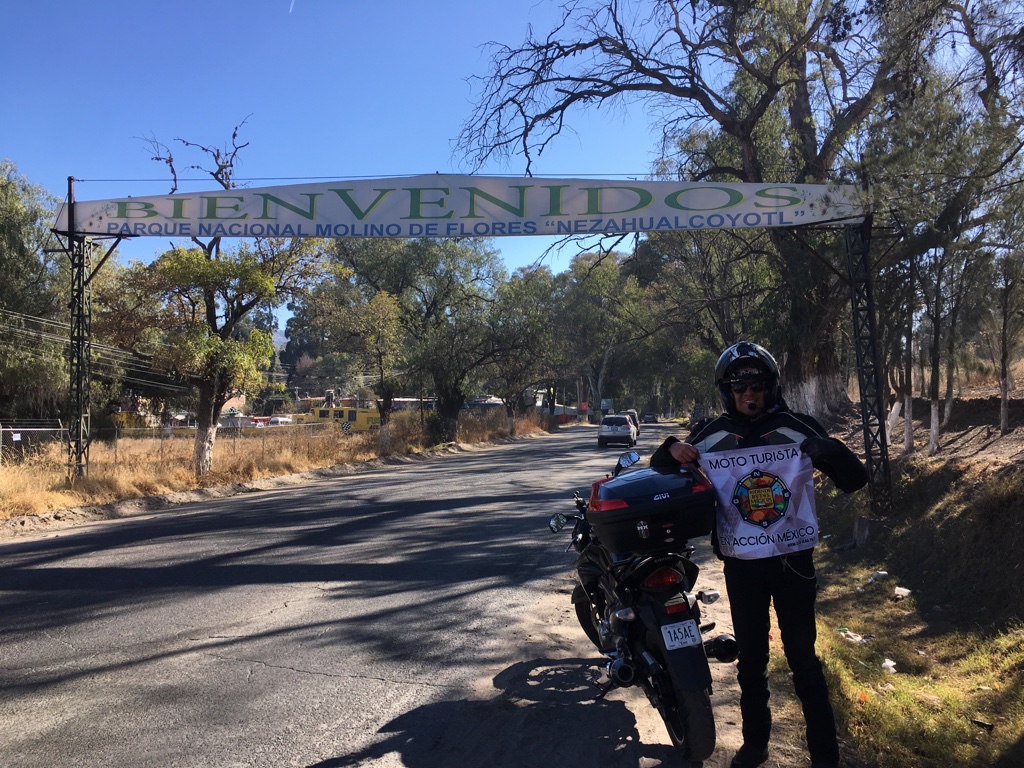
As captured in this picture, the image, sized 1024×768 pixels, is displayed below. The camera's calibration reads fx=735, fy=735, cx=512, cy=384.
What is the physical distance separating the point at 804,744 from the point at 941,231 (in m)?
7.29

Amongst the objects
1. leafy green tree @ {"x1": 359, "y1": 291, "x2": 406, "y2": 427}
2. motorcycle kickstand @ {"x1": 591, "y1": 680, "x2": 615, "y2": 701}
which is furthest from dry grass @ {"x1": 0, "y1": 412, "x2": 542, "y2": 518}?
motorcycle kickstand @ {"x1": 591, "y1": 680, "x2": 615, "y2": 701}

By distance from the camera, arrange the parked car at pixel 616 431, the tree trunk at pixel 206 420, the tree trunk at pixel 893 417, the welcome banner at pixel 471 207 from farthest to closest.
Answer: the parked car at pixel 616 431, the tree trunk at pixel 206 420, the tree trunk at pixel 893 417, the welcome banner at pixel 471 207

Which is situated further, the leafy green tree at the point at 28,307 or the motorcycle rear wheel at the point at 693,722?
the leafy green tree at the point at 28,307

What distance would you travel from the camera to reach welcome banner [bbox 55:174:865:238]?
37.2ft

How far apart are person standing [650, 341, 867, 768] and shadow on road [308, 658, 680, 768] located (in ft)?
2.12

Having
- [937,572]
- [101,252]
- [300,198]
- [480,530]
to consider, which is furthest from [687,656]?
[101,252]

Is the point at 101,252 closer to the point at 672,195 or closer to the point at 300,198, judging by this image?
the point at 300,198

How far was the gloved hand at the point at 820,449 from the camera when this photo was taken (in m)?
3.24

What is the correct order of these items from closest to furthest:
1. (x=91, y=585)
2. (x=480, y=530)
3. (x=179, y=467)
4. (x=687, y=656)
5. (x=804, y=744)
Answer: (x=687, y=656) → (x=804, y=744) → (x=91, y=585) → (x=480, y=530) → (x=179, y=467)

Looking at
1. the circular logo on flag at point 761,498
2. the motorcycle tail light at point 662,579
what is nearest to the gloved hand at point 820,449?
the circular logo on flag at point 761,498

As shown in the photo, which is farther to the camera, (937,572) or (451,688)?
(937,572)

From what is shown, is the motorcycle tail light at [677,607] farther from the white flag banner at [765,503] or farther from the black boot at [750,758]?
the black boot at [750,758]

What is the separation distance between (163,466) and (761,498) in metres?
18.0

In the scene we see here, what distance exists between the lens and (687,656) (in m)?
3.38
